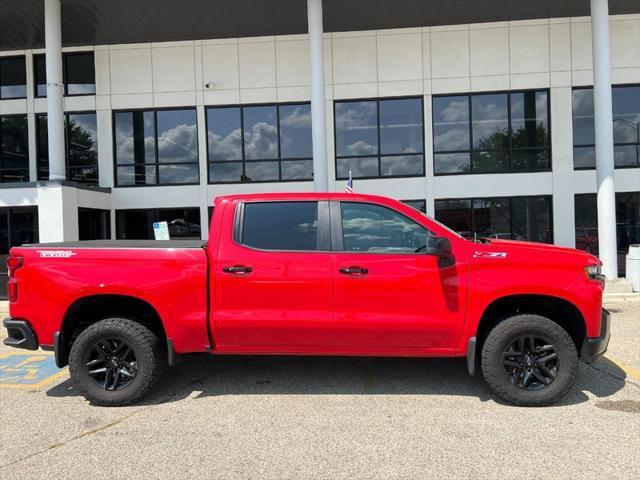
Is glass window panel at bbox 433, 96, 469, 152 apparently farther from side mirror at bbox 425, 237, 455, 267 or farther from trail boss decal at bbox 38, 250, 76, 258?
trail boss decal at bbox 38, 250, 76, 258

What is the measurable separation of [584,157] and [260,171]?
29.8ft

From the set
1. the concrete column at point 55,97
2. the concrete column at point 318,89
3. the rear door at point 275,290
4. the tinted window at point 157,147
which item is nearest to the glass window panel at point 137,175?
the tinted window at point 157,147

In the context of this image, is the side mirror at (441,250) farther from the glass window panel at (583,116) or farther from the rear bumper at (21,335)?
the glass window panel at (583,116)

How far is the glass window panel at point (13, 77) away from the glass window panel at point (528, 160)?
1454 cm

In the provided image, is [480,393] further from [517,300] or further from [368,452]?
[368,452]

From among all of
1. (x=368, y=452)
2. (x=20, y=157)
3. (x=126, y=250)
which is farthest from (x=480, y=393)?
(x=20, y=157)

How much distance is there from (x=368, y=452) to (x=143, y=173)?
12.9 meters

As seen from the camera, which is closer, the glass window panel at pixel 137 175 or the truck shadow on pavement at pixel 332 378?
the truck shadow on pavement at pixel 332 378

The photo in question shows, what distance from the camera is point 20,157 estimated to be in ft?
49.1

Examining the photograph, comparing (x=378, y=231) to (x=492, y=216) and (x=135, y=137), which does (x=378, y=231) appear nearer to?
(x=492, y=216)

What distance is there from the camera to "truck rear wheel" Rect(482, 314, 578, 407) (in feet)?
14.2

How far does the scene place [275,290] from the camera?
4.47 metres

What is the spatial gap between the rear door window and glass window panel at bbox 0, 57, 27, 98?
13763 mm

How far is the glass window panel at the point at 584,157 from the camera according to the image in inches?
541
